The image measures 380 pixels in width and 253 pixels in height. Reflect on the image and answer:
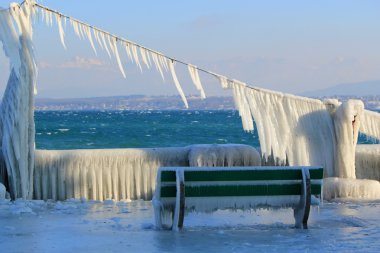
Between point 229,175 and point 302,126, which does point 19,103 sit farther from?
point 229,175

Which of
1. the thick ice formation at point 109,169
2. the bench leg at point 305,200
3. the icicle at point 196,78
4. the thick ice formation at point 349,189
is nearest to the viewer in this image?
the bench leg at point 305,200

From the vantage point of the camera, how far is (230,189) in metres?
11.2

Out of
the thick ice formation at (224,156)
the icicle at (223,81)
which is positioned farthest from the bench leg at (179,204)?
the thick ice formation at (224,156)

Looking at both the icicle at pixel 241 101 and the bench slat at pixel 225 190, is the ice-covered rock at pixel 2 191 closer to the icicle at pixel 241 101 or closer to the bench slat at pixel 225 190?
the icicle at pixel 241 101

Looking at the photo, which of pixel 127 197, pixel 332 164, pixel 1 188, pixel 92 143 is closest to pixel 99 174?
pixel 127 197

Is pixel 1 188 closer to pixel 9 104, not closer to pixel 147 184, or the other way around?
pixel 9 104

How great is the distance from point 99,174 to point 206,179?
6823 mm

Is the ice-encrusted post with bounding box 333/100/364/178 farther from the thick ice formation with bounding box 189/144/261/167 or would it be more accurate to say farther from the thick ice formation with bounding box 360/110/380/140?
the thick ice formation with bounding box 189/144/261/167

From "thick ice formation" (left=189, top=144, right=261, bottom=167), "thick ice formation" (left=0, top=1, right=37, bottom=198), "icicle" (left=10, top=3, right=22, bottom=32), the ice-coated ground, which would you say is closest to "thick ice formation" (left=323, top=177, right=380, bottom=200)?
the ice-coated ground

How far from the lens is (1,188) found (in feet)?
51.1

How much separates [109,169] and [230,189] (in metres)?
6.88

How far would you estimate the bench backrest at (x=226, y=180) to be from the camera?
1105 centimetres

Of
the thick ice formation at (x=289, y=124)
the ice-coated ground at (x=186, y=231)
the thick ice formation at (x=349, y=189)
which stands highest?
the thick ice formation at (x=289, y=124)

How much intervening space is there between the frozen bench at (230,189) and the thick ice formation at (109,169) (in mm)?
6232
